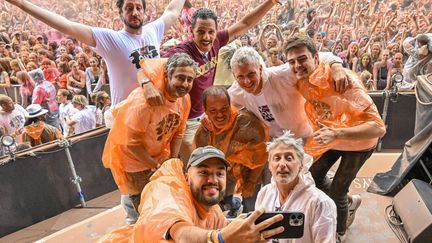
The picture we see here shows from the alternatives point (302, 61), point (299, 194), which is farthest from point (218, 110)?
point (299, 194)

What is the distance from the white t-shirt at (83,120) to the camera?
223 inches

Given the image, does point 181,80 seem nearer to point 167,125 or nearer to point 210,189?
point 167,125

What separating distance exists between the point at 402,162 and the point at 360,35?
17.7ft

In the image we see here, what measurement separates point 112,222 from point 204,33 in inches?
79.7

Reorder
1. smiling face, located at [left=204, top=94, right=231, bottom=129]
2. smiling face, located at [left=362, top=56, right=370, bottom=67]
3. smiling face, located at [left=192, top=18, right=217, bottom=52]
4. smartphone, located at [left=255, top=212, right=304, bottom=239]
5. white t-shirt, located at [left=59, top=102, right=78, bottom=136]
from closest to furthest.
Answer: smartphone, located at [left=255, top=212, right=304, bottom=239], smiling face, located at [left=204, top=94, right=231, bottom=129], smiling face, located at [left=192, top=18, right=217, bottom=52], white t-shirt, located at [left=59, top=102, right=78, bottom=136], smiling face, located at [left=362, top=56, right=370, bottom=67]

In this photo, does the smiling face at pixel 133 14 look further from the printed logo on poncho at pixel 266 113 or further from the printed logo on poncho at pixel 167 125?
the printed logo on poncho at pixel 266 113

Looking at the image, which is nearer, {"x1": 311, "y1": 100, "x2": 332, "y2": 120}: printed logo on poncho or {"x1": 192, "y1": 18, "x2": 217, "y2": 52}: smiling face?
{"x1": 311, "y1": 100, "x2": 332, "y2": 120}: printed logo on poncho

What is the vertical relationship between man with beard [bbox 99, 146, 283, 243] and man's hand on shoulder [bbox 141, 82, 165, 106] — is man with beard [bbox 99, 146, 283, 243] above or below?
below

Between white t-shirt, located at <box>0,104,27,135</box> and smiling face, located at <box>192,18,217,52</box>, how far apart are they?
336cm

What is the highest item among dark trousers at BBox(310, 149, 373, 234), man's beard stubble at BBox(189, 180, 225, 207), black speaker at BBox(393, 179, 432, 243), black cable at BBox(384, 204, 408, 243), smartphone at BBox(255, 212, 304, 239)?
man's beard stubble at BBox(189, 180, 225, 207)

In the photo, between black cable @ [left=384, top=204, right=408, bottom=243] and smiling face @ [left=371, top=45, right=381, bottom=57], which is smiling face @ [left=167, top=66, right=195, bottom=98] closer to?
black cable @ [left=384, top=204, right=408, bottom=243]

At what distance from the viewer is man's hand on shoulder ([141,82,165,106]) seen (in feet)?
8.03

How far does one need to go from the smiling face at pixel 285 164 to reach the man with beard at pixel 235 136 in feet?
2.27

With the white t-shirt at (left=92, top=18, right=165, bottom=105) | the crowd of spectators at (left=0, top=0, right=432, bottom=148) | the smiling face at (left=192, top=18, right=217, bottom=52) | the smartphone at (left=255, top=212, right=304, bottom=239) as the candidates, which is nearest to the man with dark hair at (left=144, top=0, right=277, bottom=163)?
the smiling face at (left=192, top=18, right=217, bottom=52)
